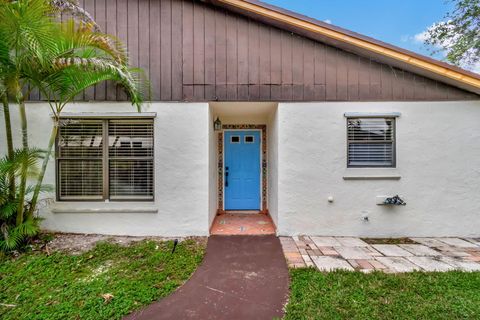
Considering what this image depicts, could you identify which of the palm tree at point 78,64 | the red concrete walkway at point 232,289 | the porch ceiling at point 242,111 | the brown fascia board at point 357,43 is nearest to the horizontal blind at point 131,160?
the palm tree at point 78,64

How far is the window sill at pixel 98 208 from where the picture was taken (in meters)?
4.32

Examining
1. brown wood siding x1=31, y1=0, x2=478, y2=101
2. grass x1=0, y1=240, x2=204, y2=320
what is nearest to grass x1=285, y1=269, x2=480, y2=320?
grass x1=0, y1=240, x2=204, y2=320

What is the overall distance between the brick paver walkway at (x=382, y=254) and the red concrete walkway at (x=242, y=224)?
66 centimetres

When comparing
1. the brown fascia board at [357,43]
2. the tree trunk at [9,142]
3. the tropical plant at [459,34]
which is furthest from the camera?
the tropical plant at [459,34]

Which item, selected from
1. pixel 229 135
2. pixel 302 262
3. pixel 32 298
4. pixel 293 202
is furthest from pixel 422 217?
pixel 32 298

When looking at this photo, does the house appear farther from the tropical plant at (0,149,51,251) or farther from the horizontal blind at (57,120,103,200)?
the tropical plant at (0,149,51,251)

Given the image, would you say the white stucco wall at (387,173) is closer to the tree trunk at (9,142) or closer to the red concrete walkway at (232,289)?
the red concrete walkway at (232,289)

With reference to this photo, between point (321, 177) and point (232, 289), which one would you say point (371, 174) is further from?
point (232, 289)

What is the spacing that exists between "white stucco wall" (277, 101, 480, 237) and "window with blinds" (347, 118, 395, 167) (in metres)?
0.17

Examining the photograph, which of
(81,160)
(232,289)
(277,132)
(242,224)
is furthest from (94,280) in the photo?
(277,132)

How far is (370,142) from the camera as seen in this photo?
177 inches

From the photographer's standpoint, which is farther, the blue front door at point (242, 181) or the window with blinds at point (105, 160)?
the blue front door at point (242, 181)

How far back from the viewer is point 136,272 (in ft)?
10.2

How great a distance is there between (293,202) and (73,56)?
4393mm
